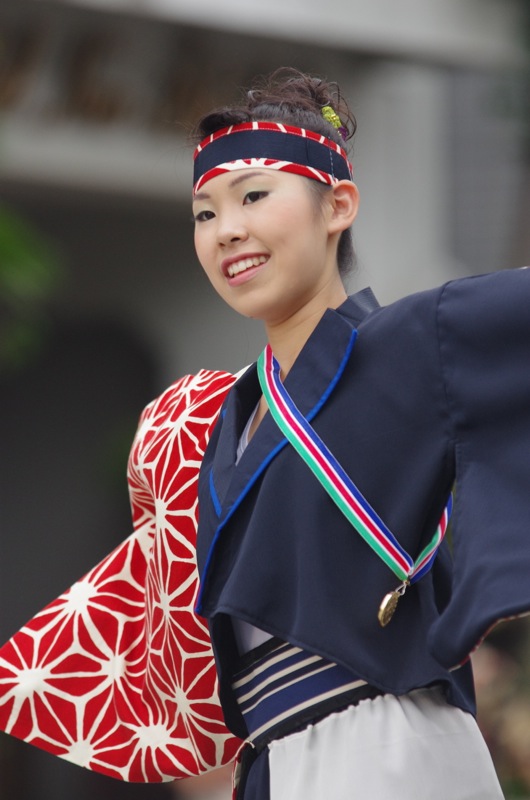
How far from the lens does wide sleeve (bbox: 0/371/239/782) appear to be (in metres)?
2.27

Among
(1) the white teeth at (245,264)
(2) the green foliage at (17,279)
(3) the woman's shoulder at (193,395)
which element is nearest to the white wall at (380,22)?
(2) the green foliage at (17,279)

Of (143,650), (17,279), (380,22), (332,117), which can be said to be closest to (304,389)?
(332,117)

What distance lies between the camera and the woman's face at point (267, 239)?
6.67 feet

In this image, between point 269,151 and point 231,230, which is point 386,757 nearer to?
point 231,230

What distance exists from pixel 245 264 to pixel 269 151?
0.17 m

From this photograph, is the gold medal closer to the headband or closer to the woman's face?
the woman's face

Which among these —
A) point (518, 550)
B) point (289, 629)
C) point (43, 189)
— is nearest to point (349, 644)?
point (289, 629)

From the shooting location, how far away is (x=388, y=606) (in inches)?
74.9

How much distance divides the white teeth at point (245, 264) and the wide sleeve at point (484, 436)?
29 centimetres

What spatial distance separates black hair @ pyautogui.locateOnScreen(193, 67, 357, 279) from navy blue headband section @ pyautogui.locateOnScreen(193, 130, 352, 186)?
0.10 feet

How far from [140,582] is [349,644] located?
2.19ft

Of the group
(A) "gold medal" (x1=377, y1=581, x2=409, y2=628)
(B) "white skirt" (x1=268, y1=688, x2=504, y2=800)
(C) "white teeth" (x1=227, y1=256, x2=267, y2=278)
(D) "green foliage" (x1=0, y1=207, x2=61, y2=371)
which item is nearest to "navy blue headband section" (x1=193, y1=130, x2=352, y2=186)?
(C) "white teeth" (x1=227, y1=256, x2=267, y2=278)

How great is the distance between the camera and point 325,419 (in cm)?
197

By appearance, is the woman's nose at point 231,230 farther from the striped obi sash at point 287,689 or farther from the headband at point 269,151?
the striped obi sash at point 287,689
